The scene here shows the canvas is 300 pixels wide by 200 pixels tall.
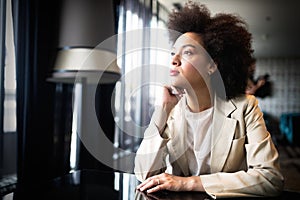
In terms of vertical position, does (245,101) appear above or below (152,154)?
above

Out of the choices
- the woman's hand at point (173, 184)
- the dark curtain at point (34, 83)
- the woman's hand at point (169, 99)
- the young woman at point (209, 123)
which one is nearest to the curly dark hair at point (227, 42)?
the young woman at point (209, 123)

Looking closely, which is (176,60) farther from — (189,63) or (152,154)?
(152,154)

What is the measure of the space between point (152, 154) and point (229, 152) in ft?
0.64

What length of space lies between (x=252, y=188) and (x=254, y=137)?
112mm

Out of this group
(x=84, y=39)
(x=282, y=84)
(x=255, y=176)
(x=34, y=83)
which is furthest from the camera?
(x=282, y=84)

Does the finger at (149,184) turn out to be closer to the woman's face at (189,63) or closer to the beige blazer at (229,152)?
the beige blazer at (229,152)

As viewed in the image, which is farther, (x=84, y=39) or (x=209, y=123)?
(x=84, y=39)

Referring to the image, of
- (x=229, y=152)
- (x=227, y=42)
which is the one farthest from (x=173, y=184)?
(x=227, y=42)

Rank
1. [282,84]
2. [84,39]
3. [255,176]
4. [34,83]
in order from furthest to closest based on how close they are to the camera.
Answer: [282,84], [34,83], [84,39], [255,176]

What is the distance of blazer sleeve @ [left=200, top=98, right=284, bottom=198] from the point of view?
2.13 ft

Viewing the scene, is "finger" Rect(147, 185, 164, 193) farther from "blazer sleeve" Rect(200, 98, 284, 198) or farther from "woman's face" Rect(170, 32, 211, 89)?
Result: "woman's face" Rect(170, 32, 211, 89)

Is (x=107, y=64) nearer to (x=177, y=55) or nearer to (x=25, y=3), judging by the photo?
(x=25, y=3)

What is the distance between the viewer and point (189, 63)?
2.33ft

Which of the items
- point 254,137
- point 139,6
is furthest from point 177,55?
point 139,6
